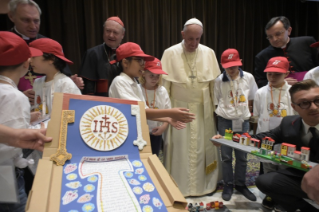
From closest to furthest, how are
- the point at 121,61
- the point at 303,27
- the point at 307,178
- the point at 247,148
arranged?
the point at 307,178
the point at 247,148
the point at 121,61
the point at 303,27

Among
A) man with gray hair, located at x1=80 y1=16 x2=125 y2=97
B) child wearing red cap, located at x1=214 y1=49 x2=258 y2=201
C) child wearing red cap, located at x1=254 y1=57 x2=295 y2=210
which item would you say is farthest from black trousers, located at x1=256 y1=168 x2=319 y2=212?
man with gray hair, located at x1=80 y1=16 x2=125 y2=97

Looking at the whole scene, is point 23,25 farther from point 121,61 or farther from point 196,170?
point 196,170

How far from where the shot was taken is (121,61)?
208cm

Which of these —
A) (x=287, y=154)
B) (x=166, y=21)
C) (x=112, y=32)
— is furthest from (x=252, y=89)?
(x=166, y=21)

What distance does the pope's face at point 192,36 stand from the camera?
289cm

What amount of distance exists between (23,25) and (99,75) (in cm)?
90

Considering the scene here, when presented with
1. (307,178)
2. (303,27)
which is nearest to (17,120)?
(307,178)

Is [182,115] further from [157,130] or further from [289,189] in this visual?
[289,189]

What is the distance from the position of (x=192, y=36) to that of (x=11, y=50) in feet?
6.86

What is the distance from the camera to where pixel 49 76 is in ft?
6.27

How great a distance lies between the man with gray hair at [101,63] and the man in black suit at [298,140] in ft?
6.22

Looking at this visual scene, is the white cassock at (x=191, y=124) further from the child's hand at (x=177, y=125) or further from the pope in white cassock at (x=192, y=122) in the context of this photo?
the child's hand at (x=177, y=125)

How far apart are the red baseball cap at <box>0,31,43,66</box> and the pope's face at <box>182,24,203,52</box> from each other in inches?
78.5

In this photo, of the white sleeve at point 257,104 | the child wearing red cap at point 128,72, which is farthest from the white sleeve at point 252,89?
the child wearing red cap at point 128,72
